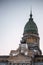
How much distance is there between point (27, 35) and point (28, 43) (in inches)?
59.8

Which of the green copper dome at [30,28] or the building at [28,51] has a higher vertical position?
the green copper dome at [30,28]

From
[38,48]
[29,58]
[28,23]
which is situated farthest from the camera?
[28,23]

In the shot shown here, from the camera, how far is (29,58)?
31641mm

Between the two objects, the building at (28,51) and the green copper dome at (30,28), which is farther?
the green copper dome at (30,28)

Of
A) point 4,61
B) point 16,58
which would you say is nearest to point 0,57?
point 4,61

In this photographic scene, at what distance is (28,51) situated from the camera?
34125mm

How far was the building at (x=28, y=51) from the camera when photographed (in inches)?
1254

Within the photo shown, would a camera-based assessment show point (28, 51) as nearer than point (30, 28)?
Yes

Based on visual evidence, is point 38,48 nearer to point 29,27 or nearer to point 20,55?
point 29,27

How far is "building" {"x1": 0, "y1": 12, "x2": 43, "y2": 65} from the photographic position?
31.8m

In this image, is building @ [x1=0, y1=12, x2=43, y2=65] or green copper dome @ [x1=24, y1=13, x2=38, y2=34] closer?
building @ [x1=0, y1=12, x2=43, y2=65]

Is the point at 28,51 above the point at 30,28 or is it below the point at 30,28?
below

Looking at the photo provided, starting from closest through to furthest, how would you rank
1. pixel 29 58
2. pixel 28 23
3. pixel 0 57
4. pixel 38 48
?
pixel 29 58, pixel 0 57, pixel 38 48, pixel 28 23

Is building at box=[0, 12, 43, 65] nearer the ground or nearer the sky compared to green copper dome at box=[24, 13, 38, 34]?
nearer the ground
